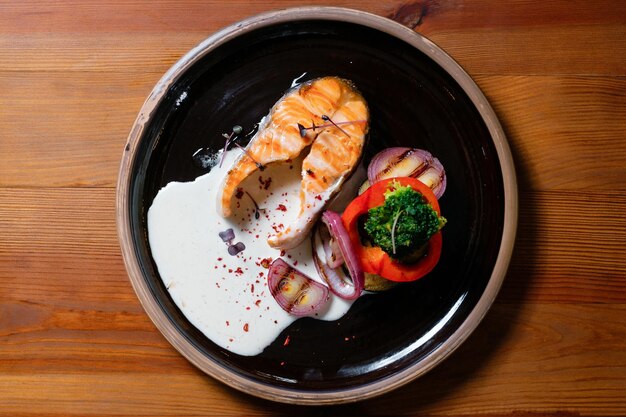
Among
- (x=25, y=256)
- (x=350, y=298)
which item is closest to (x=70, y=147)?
(x=25, y=256)

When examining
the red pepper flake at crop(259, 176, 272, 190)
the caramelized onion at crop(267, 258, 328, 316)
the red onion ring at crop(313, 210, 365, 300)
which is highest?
the red pepper flake at crop(259, 176, 272, 190)

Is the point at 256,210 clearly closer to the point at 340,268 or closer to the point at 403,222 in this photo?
the point at 340,268

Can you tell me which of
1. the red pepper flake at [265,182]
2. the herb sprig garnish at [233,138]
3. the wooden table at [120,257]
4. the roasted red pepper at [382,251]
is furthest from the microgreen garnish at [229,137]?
the roasted red pepper at [382,251]

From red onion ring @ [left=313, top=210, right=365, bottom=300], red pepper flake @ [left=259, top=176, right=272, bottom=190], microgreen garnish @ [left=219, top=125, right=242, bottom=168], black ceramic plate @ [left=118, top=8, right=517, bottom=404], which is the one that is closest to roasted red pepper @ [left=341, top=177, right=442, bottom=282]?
red onion ring @ [left=313, top=210, right=365, bottom=300]

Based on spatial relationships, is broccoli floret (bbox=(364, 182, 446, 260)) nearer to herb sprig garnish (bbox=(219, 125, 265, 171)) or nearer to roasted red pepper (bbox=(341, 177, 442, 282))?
roasted red pepper (bbox=(341, 177, 442, 282))

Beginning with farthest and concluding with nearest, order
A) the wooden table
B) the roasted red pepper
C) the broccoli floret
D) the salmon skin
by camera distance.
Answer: the wooden table, the salmon skin, the roasted red pepper, the broccoli floret

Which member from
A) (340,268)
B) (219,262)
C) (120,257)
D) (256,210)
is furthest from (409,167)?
(120,257)

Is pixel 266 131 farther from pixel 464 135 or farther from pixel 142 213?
pixel 464 135
